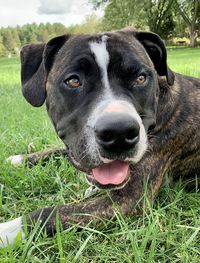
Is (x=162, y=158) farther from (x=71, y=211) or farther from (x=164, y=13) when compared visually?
(x=164, y=13)

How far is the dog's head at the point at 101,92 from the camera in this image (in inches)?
105

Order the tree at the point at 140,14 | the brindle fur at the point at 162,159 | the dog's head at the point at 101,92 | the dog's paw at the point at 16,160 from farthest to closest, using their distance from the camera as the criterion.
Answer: the tree at the point at 140,14
the dog's paw at the point at 16,160
the brindle fur at the point at 162,159
the dog's head at the point at 101,92

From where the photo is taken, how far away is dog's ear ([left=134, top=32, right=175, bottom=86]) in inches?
136

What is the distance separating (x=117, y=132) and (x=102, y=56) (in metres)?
0.79

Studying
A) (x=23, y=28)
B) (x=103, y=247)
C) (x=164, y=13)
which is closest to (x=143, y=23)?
(x=164, y=13)

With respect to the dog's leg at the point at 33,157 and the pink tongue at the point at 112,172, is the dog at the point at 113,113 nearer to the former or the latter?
the pink tongue at the point at 112,172

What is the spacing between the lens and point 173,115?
3.50 m

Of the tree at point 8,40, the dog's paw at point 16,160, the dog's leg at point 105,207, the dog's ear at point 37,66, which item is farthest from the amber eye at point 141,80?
the tree at point 8,40

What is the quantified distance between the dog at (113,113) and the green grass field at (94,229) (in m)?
0.13

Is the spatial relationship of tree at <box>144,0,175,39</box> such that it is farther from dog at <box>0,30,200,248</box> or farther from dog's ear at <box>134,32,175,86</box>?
dog at <box>0,30,200,248</box>

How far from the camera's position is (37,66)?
11.6 ft

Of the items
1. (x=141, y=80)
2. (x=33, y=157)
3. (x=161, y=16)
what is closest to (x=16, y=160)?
(x=33, y=157)

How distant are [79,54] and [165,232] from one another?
1.46 m

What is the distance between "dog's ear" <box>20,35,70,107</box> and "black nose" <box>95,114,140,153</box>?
1.04 meters
